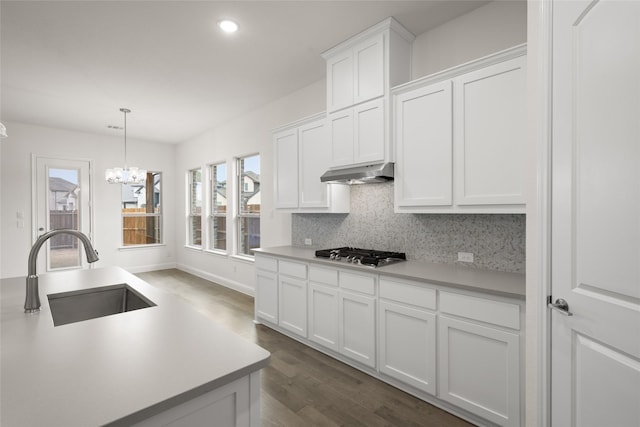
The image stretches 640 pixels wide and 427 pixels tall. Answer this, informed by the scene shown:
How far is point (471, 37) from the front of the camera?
8.26 ft

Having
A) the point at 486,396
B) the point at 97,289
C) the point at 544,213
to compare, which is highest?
the point at 544,213

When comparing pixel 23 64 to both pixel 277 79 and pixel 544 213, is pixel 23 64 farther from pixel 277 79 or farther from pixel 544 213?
pixel 544 213

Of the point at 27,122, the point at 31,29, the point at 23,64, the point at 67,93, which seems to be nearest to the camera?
the point at 31,29

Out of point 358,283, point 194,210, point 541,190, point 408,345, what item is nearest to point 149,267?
point 194,210

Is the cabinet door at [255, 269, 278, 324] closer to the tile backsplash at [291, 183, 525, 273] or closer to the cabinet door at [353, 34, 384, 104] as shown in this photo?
the tile backsplash at [291, 183, 525, 273]

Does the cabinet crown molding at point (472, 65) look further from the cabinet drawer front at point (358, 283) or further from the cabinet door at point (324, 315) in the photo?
the cabinet door at point (324, 315)

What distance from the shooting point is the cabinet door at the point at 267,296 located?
3.49 m

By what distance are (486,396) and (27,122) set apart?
746 cm

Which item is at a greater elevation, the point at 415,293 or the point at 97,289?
the point at 97,289

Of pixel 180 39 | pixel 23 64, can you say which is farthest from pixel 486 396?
pixel 23 64

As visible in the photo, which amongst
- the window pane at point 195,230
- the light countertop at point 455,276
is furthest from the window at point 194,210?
the light countertop at point 455,276

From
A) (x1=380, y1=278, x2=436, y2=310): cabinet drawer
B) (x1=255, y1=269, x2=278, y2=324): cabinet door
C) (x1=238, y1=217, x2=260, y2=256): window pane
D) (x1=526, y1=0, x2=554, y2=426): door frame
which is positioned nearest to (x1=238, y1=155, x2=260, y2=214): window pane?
(x1=238, y1=217, x2=260, y2=256): window pane

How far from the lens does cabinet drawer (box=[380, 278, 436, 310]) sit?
212cm

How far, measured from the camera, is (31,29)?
8.98 ft
